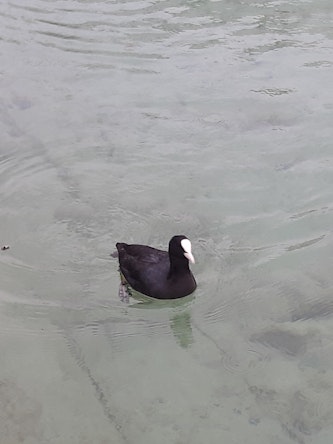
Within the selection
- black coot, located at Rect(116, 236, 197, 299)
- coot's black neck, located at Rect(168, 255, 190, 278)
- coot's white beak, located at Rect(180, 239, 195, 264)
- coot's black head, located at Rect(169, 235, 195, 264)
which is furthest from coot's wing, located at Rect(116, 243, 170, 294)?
coot's white beak, located at Rect(180, 239, 195, 264)

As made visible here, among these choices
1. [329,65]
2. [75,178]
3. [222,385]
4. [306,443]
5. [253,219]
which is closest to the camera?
[306,443]

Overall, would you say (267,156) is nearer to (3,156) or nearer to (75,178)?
(75,178)

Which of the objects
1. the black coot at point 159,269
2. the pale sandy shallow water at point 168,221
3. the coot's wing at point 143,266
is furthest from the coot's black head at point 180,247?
the pale sandy shallow water at point 168,221

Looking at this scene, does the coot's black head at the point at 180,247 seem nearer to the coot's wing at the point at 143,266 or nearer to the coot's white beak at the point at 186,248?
the coot's white beak at the point at 186,248

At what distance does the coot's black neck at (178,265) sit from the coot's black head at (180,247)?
0.03 m

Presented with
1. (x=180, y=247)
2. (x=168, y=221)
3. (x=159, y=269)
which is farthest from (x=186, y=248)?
(x=168, y=221)

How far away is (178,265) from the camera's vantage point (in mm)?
6137

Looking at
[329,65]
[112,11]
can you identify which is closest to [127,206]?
[329,65]

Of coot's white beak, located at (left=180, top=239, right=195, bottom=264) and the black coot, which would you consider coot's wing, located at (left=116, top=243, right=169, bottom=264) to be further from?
coot's white beak, located at (left=180, top=239, right=195, bottom=264)

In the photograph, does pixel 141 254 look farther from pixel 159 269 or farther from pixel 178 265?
pixel 178 265

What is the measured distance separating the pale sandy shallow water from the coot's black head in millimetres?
454

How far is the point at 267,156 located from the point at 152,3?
5362 millimetres

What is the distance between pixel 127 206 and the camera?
7.40 metres

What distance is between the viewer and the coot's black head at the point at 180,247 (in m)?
6.01
